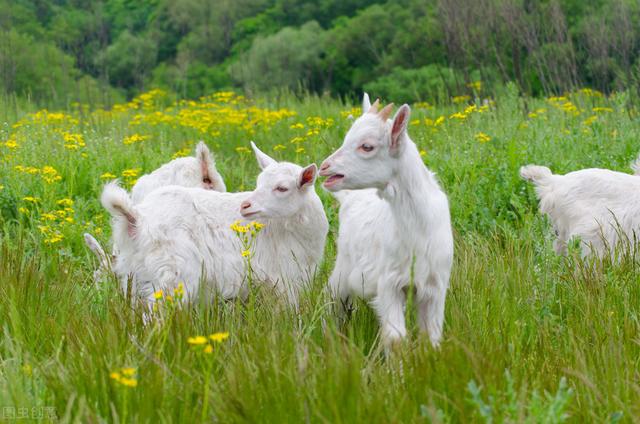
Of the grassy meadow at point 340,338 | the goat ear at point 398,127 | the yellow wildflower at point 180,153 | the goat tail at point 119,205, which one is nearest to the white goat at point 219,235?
the goat tail at point 119,205

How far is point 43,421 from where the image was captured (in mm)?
2631

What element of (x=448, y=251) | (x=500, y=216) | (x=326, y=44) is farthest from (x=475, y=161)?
(x=326, y=44)

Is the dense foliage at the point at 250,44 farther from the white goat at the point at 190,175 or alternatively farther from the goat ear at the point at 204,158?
the goat ear at the point at 204,158

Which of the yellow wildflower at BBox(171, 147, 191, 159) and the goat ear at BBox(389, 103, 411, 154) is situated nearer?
the goat ear at BBox(389, 103, 411, 154)

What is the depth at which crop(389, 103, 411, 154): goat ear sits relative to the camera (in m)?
3.57

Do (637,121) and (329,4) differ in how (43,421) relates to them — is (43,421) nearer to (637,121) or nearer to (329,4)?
(637,121)

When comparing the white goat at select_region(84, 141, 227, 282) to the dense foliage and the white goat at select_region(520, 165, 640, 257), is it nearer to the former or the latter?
the white goat at select_region(520, 165, 640, 257)

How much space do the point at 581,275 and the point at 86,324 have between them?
2539mm

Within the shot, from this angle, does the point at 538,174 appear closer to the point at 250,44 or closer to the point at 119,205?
the point at 119,205

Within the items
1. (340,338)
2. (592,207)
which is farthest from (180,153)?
(340,338)

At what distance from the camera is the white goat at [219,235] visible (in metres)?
4.43

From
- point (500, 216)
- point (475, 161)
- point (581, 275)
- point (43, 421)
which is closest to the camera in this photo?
point (43, 421)

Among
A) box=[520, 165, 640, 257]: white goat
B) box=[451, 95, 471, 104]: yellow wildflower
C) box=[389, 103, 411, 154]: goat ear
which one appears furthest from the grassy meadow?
box=[451, 95, 471, 104]: yellow wildflower

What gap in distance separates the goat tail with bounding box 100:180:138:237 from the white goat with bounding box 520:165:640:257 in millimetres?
2634
